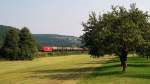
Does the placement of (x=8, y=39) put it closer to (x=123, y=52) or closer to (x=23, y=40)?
(x=23, y=40)

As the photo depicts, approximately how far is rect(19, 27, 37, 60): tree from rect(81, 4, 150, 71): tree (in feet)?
233

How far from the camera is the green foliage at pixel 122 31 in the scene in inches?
1950

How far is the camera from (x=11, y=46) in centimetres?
12262

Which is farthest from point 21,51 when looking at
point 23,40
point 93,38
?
point 93,38

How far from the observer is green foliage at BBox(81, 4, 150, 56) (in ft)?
163

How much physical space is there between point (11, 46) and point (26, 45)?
5.31 metres

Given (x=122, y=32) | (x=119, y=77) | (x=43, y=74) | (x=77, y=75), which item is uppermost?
(x=122, y=32)

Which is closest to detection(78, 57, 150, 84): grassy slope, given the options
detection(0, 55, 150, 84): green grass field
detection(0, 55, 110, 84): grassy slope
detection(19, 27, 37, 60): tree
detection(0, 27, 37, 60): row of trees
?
detection(0, 55, 150, 84): green grass field

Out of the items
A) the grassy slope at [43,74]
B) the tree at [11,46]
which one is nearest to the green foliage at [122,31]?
the grassy slope at [43,74]

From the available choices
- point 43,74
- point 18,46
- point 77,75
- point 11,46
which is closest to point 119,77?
point 77,75

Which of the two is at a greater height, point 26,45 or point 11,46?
point 26,45

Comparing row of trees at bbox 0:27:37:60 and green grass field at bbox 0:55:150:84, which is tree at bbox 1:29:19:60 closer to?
row of trees at bbox 0:27:37:60

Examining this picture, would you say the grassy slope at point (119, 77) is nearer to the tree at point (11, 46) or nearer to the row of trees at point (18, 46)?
the tree at point (11, 46)

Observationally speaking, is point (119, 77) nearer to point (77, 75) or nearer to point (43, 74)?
point (77, 75)
